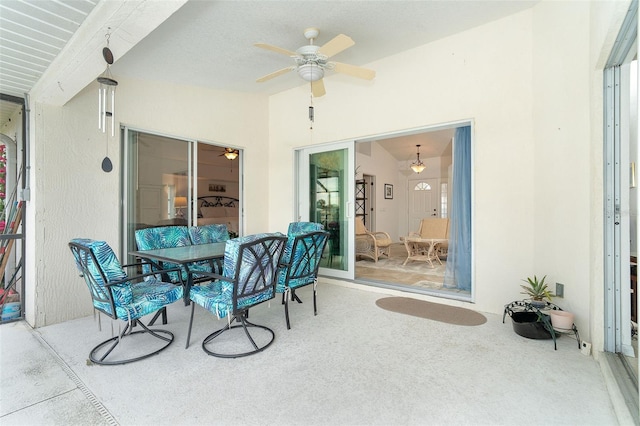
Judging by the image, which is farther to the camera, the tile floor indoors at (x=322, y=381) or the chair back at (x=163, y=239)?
the chair back at (x=163, y=239)

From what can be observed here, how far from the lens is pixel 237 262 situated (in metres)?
2.21

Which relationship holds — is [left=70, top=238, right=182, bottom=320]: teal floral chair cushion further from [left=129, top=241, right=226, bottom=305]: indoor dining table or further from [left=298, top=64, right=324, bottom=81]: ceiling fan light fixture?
[left=298, top=64, right=324, bottom=81]: ceiling fan light fixture

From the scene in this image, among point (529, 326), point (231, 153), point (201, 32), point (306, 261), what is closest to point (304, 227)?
point (306, 261)

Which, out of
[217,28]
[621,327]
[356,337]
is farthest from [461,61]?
[356,337]

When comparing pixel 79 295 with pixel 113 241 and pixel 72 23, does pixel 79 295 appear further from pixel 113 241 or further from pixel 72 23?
pixel 72 23

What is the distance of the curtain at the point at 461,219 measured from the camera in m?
3.86

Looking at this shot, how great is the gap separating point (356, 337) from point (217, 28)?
3246mm

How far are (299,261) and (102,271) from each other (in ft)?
5.20

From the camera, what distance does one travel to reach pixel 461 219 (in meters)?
3.93

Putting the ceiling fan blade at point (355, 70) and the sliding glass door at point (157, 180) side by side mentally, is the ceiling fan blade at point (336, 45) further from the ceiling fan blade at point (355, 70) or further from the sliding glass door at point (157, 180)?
the sliding glass door at point (157, 180)

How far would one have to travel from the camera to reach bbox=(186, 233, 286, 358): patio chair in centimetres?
224

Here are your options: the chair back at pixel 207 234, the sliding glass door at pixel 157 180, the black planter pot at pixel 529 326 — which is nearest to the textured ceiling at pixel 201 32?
the sliding glass door at pixel 157 180

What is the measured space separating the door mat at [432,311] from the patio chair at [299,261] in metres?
1.03

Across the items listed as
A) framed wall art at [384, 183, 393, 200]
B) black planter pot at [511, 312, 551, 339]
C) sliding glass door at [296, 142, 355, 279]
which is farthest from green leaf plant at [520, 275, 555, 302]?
framed wall art at [384, 183, 393, 200]
